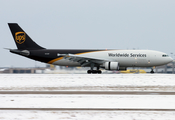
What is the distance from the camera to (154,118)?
9547 mm

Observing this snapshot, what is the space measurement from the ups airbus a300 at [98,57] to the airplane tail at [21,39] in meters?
0.19

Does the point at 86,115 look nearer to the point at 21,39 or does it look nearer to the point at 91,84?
the point at 91,84

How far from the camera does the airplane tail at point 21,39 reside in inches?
1877

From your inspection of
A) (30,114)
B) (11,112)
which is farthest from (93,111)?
(11,112)

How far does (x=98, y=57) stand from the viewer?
146ft

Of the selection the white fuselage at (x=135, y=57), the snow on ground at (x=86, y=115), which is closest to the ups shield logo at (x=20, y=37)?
the white fuselage at (x=135, y=57)

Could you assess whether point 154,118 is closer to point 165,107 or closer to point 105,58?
point 165,107

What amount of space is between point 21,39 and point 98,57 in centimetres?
1510

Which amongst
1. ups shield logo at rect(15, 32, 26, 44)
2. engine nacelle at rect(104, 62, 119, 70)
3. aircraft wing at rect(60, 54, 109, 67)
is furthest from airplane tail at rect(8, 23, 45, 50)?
engine nacelle at rect(104, 62, 119, 70)

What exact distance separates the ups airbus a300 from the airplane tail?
19 centimetres

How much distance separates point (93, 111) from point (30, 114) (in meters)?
2.66

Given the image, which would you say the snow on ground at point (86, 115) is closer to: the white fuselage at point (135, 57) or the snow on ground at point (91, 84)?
the snow on ground at point (91, 84)

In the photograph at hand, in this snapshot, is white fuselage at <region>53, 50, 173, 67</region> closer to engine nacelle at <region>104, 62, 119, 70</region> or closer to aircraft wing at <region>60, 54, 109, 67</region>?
aircraft wing at <region>60, 54, 109, 67</region>

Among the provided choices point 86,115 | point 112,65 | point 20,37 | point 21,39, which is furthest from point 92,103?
point 20,37
